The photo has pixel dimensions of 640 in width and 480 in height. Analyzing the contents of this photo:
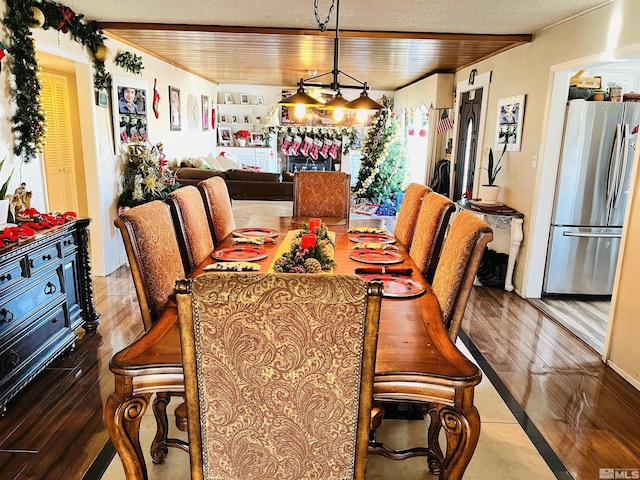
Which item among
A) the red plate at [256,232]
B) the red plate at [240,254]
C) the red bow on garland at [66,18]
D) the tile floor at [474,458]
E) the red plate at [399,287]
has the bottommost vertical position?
the tile floor at [474,458]

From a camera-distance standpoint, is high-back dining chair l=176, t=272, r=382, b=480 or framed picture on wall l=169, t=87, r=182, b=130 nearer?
high-back dining chair l=176, t=272, r=382, b=480

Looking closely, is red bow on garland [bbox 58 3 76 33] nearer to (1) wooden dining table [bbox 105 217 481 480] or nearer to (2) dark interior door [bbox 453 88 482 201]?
(1) wooden dining table [bbox 105 217 481 480]

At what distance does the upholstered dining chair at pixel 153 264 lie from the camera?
1813 mm

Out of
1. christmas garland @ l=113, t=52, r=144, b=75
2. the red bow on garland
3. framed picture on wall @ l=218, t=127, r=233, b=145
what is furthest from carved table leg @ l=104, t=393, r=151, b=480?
framed picture on wall @ l=218, t=127, r=233, b=145

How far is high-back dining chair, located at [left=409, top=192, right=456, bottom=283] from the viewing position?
98.0 inches

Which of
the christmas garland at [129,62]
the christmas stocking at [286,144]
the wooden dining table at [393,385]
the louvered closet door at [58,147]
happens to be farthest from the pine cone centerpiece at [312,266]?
the christmas stocking at [286,144]

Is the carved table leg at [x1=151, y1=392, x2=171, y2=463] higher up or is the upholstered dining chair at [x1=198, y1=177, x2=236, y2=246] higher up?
the upholstered dining chair at [x1=198, y1=177, x2=236, y2=246]

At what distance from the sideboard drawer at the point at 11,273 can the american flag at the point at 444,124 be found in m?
5.58

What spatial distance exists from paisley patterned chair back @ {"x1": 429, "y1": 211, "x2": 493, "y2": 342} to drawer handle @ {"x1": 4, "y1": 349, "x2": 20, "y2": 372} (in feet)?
7.01

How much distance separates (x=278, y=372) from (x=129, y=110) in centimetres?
461

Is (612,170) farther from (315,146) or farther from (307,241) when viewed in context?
Answer: (315,146)

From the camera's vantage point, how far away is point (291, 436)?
1.23 metres

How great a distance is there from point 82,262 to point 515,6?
3.57 metres

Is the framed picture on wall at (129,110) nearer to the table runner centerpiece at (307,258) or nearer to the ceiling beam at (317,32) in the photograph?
the ceiling beam at (317,32)
